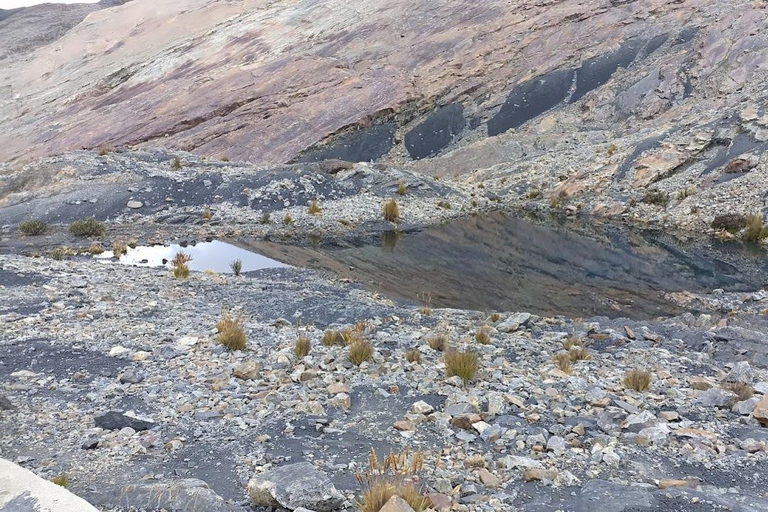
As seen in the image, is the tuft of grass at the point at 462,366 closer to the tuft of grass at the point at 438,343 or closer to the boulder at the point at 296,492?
the tuft of grass at the point at 438,343

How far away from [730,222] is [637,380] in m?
17.7

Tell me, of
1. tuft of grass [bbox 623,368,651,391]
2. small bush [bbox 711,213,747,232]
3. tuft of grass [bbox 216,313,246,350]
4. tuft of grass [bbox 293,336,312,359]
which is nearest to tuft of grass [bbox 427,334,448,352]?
tuft of grass [bbox 293,336,312,359]

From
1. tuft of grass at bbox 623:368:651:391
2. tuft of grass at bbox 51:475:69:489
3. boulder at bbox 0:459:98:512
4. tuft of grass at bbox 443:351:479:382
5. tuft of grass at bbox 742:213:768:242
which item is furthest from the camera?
tuft of grass at bbox 742:213:768:242

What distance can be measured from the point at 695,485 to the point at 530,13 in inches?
1865

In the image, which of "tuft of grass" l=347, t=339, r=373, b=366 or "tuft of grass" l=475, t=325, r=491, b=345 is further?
"tuft of grass" l=475, t=325, r=491, b=345

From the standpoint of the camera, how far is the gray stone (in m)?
4.41

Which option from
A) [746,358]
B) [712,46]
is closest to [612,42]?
[712,46]

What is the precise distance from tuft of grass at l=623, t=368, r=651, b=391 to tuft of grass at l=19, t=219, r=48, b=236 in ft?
73.1

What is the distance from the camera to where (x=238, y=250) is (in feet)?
65.5

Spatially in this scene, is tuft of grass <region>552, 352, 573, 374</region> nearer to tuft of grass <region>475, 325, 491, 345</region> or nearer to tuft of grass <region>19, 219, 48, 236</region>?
tuft of grass <region>475, 325, 491, 345</region>

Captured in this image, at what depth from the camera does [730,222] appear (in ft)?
71.5

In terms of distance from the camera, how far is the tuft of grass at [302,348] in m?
8.38

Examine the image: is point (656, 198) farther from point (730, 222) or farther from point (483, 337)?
point (483, 337)

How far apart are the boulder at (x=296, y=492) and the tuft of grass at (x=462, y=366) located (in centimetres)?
311
